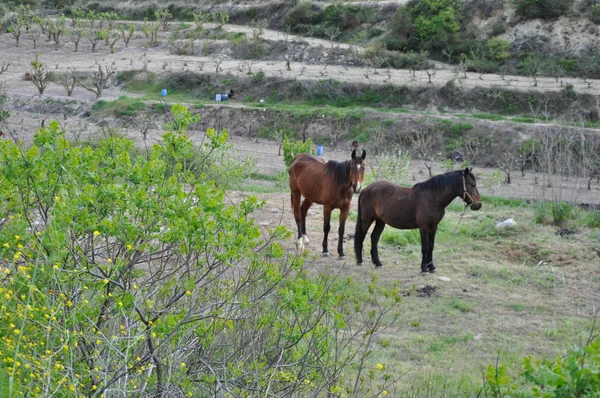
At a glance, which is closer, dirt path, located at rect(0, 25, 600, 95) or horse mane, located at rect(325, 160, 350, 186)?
horse mane, located at rect(325, 160, 350, 186)

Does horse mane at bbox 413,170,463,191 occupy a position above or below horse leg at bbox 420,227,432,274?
above

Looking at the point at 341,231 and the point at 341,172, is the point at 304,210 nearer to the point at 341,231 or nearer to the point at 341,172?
the point at 341,231

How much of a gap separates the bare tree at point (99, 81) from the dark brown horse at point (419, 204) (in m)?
32.0

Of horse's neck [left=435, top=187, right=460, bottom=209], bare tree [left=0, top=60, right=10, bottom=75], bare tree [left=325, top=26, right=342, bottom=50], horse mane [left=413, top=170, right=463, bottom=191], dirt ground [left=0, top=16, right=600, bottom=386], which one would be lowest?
dirt ground [left=0, top=16, right=600, bottom=386]

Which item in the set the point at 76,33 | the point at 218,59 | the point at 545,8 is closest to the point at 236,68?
the point at 218,59

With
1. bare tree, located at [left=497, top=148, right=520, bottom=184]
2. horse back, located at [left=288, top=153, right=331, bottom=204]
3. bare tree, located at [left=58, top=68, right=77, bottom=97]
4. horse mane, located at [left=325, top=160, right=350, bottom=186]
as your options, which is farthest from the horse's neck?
bare tree, located at [left=58, top=68, right=77, bottom=97]

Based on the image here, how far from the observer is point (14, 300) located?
5535mm

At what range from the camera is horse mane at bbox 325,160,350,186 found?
13977 millimetres

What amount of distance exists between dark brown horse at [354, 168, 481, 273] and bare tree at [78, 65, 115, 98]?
105 feet

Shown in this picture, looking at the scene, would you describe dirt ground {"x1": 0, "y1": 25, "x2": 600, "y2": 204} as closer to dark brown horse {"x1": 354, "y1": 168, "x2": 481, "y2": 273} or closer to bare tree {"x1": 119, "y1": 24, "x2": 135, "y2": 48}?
bare tree {"x1": 119, "y1": 24, "x2": 135, "y2": 48}

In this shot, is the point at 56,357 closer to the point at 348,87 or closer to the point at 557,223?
the point at 557,223

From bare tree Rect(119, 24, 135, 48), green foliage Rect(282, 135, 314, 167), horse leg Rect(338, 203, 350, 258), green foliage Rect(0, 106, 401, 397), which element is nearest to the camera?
green foliage Rect(0, 106, 401, 397)

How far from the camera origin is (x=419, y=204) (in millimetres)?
13352

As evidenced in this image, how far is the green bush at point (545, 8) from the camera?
47.4m
